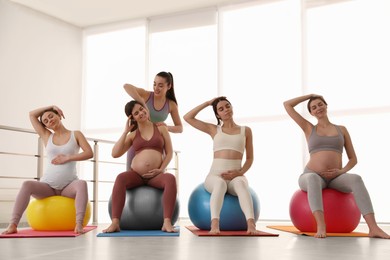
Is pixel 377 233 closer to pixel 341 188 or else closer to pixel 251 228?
pixel 341 188

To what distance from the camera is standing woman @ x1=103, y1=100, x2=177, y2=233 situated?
3057 millimetres

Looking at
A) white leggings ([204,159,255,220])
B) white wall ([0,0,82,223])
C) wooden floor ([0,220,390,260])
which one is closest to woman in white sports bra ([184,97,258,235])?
white leggings ([204,159,255,220])

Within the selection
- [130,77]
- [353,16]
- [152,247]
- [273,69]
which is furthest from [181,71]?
[152,247]

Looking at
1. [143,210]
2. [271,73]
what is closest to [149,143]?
[143,210]

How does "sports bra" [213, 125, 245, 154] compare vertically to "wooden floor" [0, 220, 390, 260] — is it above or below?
above

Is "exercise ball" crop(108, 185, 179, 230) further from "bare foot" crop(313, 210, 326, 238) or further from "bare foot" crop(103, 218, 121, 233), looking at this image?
"bare foot" crop(313, 210, 326, 238)

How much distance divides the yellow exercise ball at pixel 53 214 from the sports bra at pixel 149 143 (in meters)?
0.57

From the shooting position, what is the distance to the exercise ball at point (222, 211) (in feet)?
10.1

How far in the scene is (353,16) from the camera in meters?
5.54

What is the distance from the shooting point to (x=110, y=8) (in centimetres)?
646

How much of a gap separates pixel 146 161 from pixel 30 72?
Result: 3.79m

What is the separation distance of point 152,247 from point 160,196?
3.25ft

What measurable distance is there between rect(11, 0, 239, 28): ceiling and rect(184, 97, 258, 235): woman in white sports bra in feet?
10.4

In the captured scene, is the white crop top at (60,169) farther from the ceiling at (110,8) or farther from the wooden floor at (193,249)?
the ceiling at (110,8)
